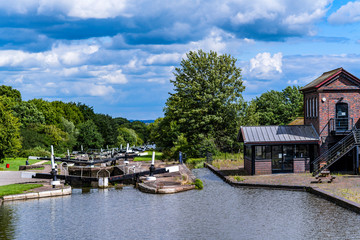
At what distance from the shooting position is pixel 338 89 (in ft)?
115

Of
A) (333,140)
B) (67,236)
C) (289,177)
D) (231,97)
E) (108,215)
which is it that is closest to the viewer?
(67,236)

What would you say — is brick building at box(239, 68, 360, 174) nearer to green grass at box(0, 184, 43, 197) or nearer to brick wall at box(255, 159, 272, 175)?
brick wall at box(255, 159, 272, 175)

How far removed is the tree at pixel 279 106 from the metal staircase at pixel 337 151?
44517 mm

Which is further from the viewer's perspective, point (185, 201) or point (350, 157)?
point (350, 157)

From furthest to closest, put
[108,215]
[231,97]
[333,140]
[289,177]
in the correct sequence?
[231,97] → [333,140] → [289,177] → [108,215]

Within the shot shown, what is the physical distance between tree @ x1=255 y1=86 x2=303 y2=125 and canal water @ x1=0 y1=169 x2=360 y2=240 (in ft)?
178

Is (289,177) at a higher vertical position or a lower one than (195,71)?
lower

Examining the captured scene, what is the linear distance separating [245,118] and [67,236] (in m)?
43.4

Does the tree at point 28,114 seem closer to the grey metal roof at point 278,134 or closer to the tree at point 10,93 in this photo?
the tree at point 10,93

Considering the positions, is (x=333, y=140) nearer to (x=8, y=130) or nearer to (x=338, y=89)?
(x=338, y=89)

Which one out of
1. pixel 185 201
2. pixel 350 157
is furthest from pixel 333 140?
pixel 185 201

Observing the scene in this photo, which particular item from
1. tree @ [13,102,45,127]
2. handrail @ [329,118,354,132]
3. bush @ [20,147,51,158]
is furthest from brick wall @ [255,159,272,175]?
tree @ [13,102,45,127]

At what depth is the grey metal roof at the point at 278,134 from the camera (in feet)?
112

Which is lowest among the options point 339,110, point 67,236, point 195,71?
point 67,236
